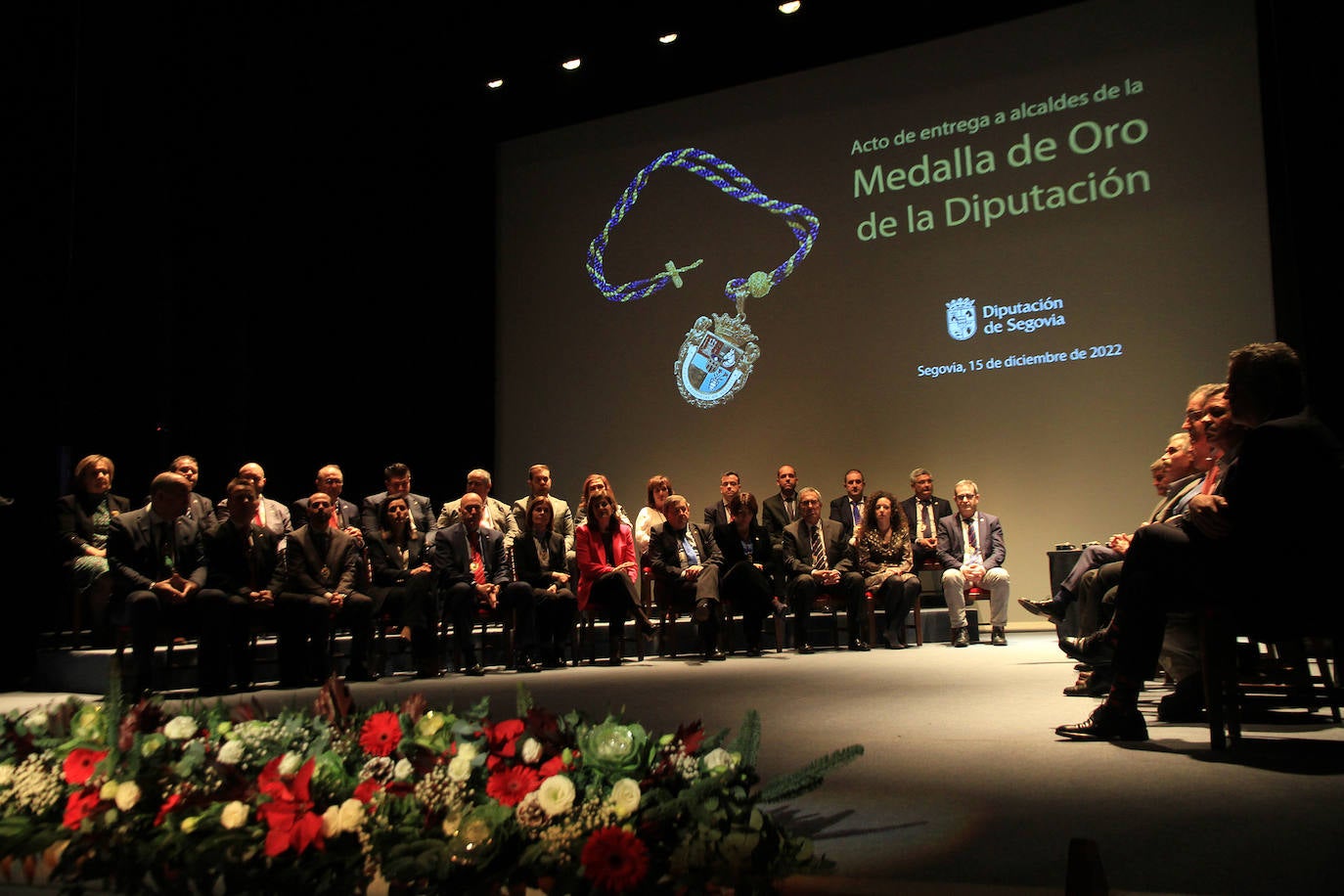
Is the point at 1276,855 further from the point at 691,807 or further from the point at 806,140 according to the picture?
the point at 806,140

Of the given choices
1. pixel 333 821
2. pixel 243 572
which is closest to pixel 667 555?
pixel 243 572

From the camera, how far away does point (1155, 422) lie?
6.86m

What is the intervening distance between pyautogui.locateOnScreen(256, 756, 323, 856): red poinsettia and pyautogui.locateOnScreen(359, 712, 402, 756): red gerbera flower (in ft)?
0.31

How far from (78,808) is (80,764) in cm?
8

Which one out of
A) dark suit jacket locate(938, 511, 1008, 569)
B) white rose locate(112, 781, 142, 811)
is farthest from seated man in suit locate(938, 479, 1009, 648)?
white rose locate(112, 781, 142, 811)

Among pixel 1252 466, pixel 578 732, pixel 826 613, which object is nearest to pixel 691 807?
pixel 578 732

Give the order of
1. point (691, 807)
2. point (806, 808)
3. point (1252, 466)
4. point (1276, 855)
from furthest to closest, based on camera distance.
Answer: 1. point (1252, 466)
2. point (806, 808)
3. point (1276, 855)
4. point (691, 807)

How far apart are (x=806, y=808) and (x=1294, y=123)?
4.66 m

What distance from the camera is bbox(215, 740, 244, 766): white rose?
1443mm

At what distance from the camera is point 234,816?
4.34ft

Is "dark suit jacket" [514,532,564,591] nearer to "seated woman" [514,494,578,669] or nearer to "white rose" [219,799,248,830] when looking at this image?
"seated woman" [514,494,578,669]

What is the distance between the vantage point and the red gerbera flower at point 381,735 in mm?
1451

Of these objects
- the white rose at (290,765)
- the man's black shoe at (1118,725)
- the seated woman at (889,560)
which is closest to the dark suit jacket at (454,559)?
the seated woman at (889,560)

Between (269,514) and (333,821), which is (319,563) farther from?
(333,821)
